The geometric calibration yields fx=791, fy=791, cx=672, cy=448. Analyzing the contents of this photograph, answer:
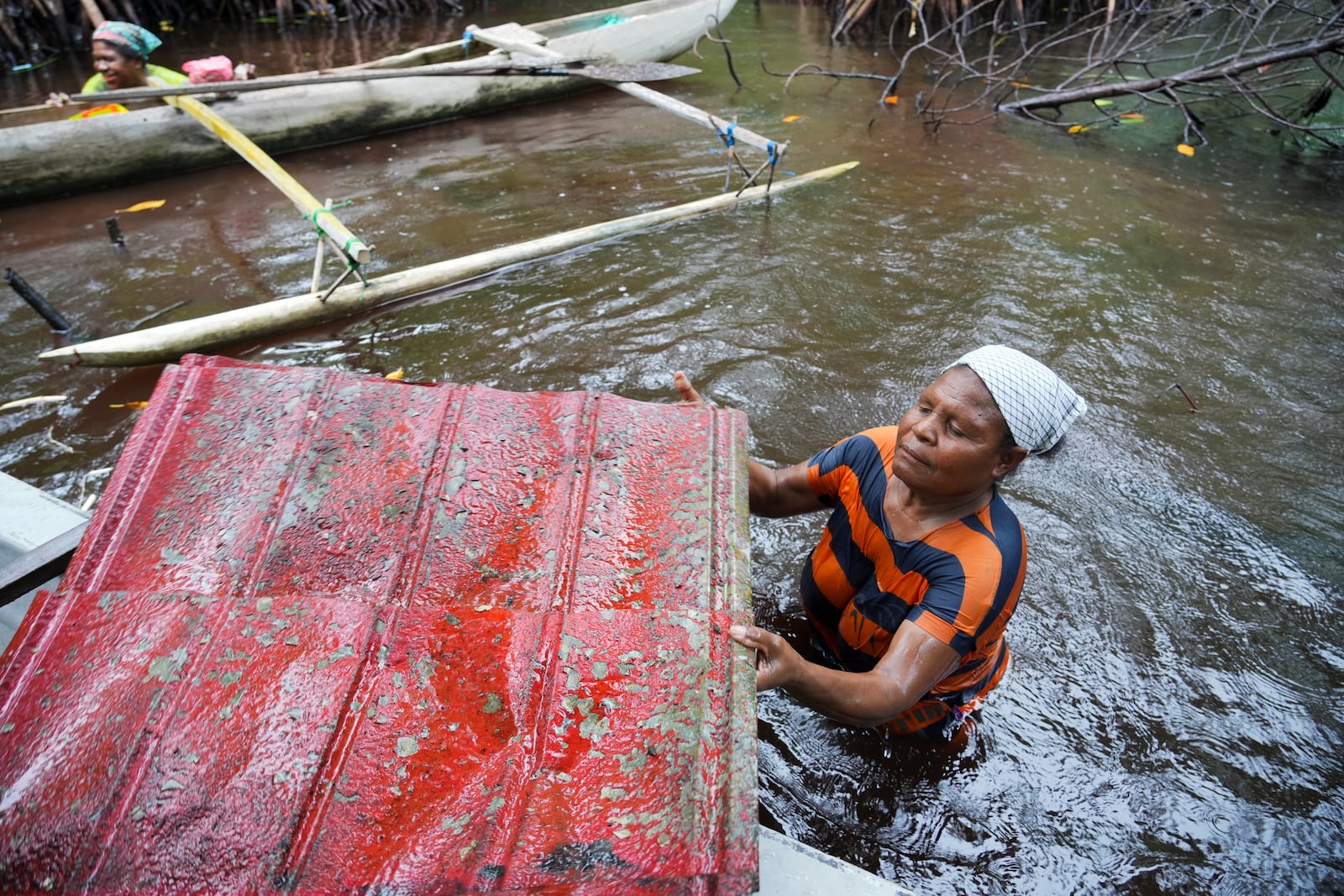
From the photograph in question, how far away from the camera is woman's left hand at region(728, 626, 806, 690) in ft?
4.68

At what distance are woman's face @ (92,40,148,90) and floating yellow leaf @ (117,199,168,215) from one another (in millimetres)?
974

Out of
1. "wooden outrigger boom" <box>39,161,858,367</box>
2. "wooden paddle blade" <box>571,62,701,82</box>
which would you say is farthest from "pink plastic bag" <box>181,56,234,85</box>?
"wooden outrigger boom" <box>39,161,858,367</box>

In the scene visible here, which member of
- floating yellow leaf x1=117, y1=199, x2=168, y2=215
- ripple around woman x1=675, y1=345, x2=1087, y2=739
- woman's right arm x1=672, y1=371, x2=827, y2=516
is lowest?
floating yellow leaf x1=117, y1=199, x2=168, y2=215

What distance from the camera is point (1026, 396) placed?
1.78 m

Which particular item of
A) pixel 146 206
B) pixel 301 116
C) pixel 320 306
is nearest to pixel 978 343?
pixel 320 306

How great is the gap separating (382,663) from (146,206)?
6351mm

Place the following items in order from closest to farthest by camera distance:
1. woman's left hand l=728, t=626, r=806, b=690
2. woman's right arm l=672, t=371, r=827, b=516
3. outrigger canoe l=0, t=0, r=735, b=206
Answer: woman's left hand l=728, t=626, r=806, b=690, woman's right arm l=672, t=371, r=827, b=516, outrigger canoe l=0, t=0, r=735, b=206

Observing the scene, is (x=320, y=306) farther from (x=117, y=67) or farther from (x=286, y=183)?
(x=117, y=67)

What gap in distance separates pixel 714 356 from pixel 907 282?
5.30 feet

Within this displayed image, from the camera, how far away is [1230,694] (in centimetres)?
283

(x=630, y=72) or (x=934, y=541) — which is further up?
(x=934, y=541)

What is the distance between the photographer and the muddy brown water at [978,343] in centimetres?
248

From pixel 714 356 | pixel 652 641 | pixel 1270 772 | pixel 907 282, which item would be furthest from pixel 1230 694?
pixel 907 282

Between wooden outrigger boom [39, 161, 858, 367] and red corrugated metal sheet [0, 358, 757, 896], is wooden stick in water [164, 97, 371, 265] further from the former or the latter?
red corrugated metal sheet [0, 358, 757, 896]
